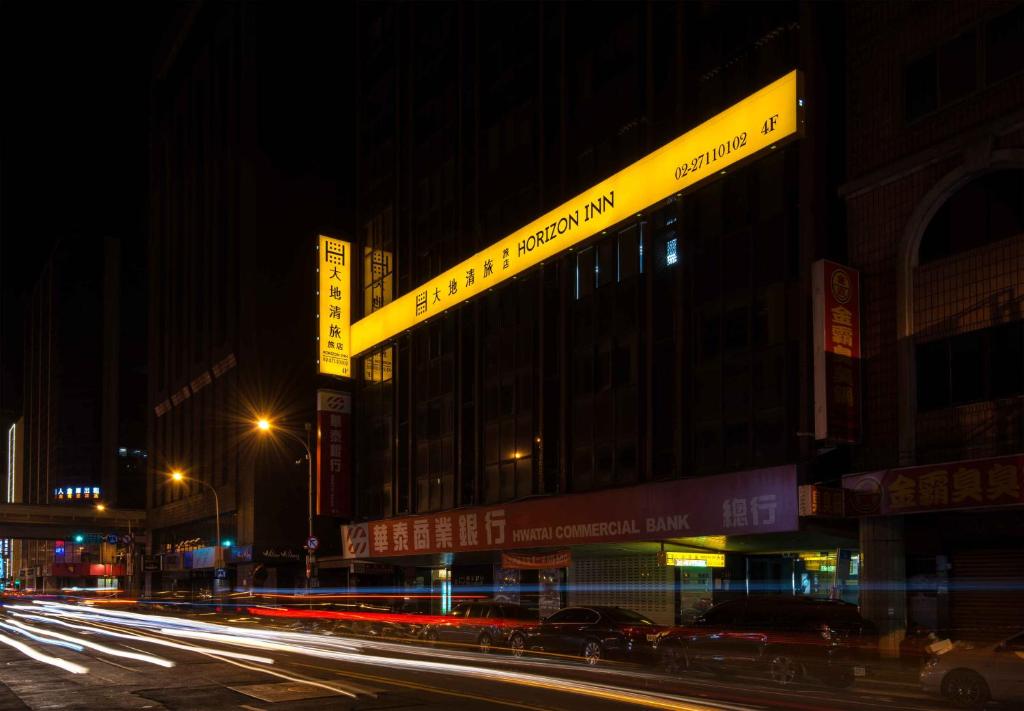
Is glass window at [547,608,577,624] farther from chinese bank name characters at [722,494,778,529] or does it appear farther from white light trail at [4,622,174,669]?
white light trail at [4,622,174,669]

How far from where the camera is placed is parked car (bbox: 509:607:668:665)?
2391 cm

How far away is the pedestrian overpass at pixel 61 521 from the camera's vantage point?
78750 mm

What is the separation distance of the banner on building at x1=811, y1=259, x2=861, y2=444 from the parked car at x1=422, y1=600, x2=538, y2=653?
9.46 m

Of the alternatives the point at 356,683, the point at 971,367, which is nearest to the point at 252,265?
the point at 356,683

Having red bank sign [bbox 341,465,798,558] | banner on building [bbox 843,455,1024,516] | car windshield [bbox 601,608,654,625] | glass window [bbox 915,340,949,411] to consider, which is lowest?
car windshield [bbox 601,608,654,625]

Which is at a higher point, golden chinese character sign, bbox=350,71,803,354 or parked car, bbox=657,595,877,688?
golden chinese character sign, bbox=350,71,803,354

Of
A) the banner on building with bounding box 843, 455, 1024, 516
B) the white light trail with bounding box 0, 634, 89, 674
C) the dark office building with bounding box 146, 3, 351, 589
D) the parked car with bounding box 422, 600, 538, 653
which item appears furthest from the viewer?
the dark office building with bounding box 146, 3, 351, 589

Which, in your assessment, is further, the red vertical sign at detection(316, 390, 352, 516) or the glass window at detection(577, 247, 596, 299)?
the red vertical sign at detection(316, 390, 352, 516)

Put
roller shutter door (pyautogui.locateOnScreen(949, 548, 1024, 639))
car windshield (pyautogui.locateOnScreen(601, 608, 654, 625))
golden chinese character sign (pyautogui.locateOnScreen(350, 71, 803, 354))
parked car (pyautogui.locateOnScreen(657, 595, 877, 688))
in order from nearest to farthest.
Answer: parked car (pyautogui.locateOnScreen(657, 595, 877, 688)) < roller shutter door (pyautogui.locateOnScreen(949, 548, 1024, 639)) < car windshield (pyautogui.locateOnScreen(601, 608, 654, 625)) < golden chinese character sign (pyautogui.locateOnScreen(350, 71, 803, 354))

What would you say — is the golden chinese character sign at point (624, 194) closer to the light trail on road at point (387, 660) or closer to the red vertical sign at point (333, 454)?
the red vertical sign at point (333, 454)

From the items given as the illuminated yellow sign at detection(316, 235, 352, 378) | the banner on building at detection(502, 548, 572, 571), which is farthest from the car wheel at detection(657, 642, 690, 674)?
the illuminated yellow sign at detection(316, 235, 352, 378)

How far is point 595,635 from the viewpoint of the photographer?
2447 centimetres

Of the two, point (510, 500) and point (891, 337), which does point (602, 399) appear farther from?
point (891, 337)

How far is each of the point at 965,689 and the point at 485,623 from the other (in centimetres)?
1471
